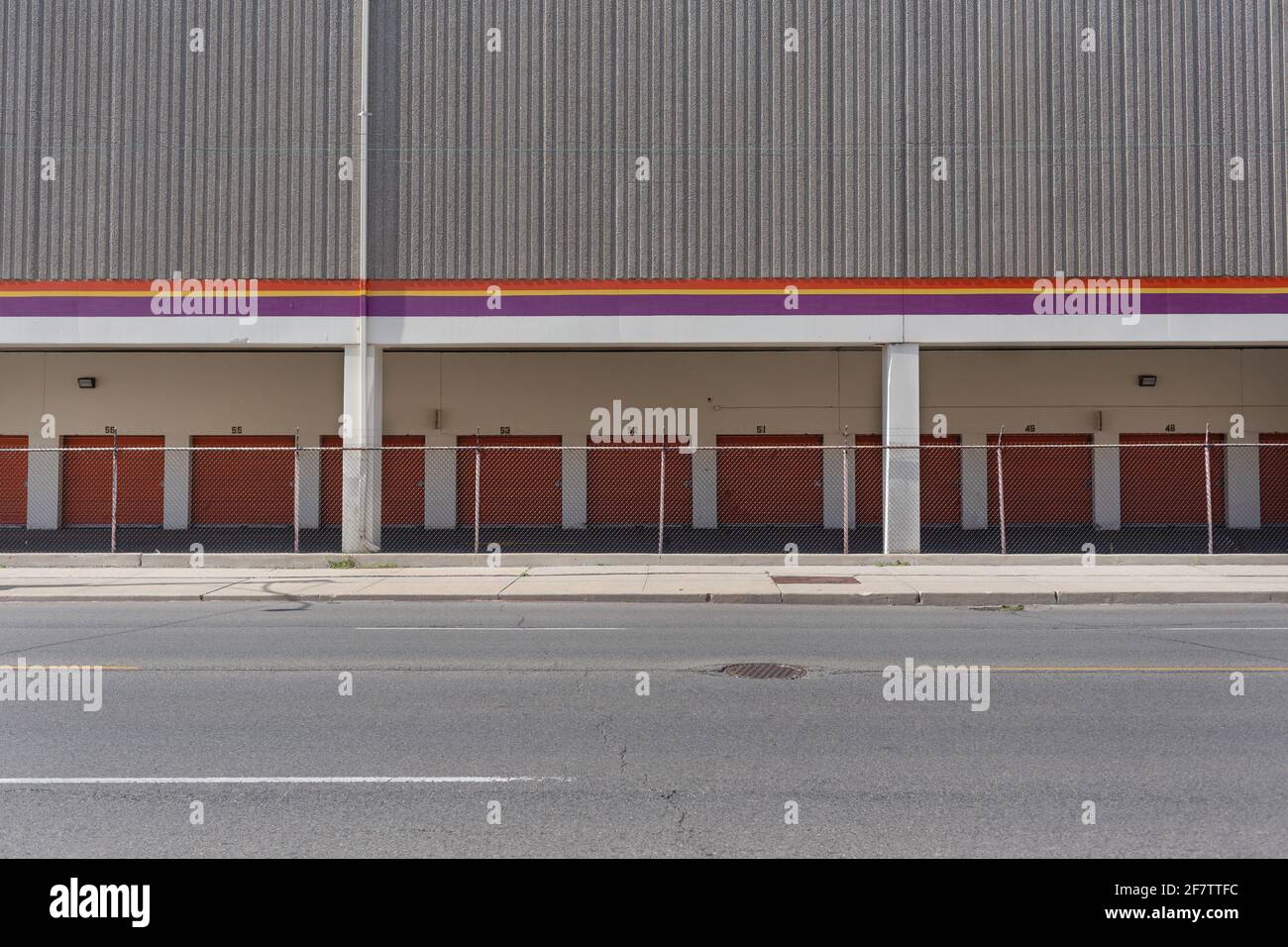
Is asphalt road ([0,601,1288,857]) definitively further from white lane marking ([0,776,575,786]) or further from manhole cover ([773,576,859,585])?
manhole cover ([773,576,859,585])

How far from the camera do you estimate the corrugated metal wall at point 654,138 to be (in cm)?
1859

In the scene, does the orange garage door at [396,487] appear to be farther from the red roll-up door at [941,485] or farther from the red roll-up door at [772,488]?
the red roll-up door at [941,485]

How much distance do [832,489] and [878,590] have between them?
10216 mm

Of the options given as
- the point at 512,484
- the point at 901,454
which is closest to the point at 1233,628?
the point at 901,454

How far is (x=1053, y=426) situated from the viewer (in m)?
24.1

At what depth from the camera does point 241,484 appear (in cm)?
2477

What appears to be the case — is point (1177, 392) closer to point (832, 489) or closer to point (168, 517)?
point (832, 489)

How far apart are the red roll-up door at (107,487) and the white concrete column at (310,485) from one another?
3671 mm

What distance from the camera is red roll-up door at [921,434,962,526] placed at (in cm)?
2430

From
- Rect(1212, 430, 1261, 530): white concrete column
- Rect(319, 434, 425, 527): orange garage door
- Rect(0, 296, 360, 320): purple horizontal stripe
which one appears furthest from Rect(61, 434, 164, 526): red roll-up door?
Rect(1212, 430, 1261, 530): white concrete column

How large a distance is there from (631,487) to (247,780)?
1913cm

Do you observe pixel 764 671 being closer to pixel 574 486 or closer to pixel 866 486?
pixel 574 486
